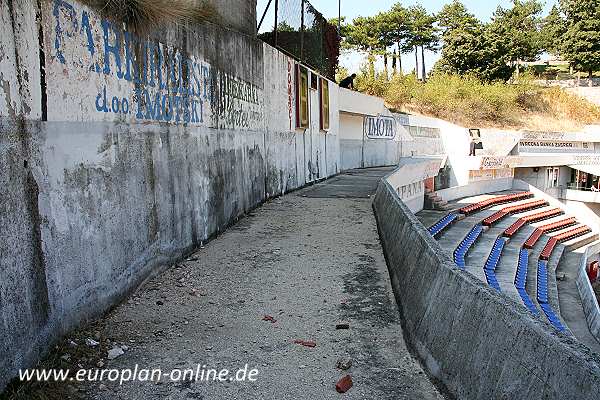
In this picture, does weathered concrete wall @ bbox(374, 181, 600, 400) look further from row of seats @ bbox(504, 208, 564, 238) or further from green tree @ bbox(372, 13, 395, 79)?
green tree @ bbox(372, 13, 395, 79)

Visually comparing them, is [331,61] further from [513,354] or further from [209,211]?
[513,354]

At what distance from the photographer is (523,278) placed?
1455 centimetres

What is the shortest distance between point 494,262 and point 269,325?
11969 mm

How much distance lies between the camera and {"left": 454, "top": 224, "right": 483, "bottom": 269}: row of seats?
1420 cm

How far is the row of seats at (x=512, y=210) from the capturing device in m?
20.0

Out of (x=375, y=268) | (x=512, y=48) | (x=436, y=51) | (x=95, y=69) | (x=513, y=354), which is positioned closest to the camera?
(x=513, y=354)

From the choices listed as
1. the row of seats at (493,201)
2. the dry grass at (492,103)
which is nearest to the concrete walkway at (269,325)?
the row of seats at (493,201)

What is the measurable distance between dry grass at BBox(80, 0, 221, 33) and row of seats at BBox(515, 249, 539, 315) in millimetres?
9586

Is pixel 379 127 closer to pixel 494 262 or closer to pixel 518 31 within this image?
pixel 494 262

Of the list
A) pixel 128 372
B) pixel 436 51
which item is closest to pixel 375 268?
pixel 128 372

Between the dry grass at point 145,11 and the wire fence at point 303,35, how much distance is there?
644 cm

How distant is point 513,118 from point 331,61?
97.3 ft

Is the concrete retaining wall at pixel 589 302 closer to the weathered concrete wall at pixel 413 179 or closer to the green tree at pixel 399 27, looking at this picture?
the weathered concrete wall at pixel 413 179

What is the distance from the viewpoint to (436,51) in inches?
2255
